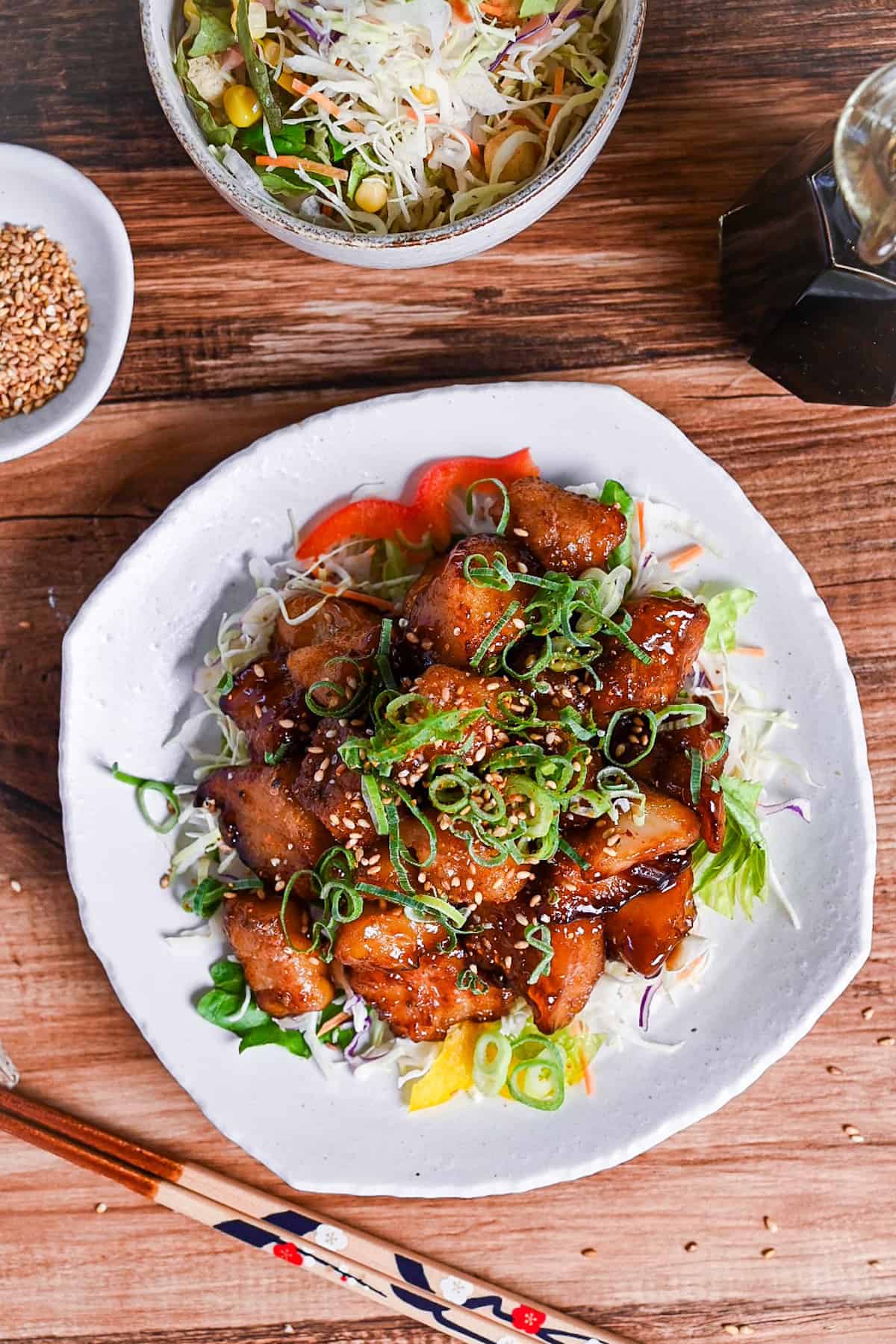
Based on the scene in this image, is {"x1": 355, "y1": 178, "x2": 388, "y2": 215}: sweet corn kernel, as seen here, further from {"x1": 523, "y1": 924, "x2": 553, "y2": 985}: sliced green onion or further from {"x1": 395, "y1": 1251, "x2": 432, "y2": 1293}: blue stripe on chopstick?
{"x1": 395, "y1": 1251, "x2": 432, "y2": 1293}: blue stripe on chopstick

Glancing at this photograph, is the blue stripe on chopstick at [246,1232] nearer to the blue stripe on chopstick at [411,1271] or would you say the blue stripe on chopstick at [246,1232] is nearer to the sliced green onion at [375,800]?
the blue stripe on chopstick at [411,1271]

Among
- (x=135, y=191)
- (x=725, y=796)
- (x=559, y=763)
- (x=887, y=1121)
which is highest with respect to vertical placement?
(x=135, y=191)

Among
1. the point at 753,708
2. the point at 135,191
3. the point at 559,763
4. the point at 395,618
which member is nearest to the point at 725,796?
the point at 753,708

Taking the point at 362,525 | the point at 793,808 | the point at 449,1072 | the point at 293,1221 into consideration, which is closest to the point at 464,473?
the point at 362,525

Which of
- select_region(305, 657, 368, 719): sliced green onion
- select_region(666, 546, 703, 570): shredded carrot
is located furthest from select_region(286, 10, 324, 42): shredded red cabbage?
select_region(666, 546, 703, 570): shredded carrot

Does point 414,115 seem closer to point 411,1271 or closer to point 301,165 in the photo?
point 301,165

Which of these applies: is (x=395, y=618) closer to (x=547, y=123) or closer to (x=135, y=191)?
(x=547, y=123)
